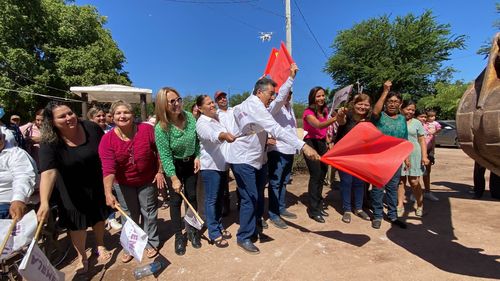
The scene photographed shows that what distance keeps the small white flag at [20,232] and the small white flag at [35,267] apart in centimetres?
28

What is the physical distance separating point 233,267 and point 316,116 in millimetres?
2535

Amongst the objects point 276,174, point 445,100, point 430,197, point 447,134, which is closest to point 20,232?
point 276,174

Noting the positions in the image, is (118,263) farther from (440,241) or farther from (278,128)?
(440,241)

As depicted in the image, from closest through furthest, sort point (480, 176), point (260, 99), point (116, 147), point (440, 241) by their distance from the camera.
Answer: point (116, 147) < point (260, 99) < point (440, 241) < point (480, 176)

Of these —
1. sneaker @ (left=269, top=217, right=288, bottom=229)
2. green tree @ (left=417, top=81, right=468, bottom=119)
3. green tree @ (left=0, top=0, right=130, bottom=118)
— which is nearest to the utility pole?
sneaker @ (left=269, top=217, right=288, bottom=229)

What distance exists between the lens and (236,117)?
3814 millimetres

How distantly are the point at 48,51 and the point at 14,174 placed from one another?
880 inches

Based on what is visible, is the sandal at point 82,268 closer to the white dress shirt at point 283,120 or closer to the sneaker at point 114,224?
the sneaker at point 114,224

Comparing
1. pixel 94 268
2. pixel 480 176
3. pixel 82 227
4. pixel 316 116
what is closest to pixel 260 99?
pixel 316 116

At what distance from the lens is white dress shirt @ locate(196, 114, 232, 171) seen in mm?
3828

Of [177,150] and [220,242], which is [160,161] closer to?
[177,150]

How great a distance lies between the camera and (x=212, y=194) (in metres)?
4.04

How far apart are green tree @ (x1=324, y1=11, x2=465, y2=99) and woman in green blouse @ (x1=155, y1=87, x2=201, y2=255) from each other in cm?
2782

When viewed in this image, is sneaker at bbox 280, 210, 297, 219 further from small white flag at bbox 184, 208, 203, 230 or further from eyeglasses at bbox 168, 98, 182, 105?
eyeglasses at bbox 168, 98, 182, 105
